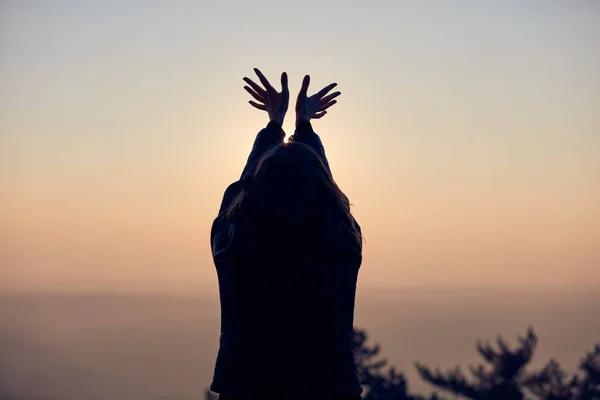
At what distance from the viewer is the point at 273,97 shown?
353cm

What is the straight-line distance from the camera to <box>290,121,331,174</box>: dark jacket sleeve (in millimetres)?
3207

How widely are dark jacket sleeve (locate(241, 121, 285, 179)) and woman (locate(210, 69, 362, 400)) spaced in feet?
1.80

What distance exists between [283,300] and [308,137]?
895mm

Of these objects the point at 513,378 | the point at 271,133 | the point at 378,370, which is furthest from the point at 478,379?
the point at 271,133

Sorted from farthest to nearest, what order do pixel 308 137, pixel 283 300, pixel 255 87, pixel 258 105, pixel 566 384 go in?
1. pixel 566 384
2. pixel 258 105
3. pixel 255 87
4. pixel 308 137
5. pixel 283 300

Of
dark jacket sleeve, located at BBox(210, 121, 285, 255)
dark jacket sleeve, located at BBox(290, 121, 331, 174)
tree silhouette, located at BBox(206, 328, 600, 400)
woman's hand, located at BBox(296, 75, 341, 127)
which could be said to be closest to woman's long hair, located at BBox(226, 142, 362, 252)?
dark jacket sleeve, located at BBox(210, 121, 285, 255)

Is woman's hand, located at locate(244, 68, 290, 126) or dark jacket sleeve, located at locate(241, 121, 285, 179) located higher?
woman's hand, located at locate(244, 68, 290, 126)

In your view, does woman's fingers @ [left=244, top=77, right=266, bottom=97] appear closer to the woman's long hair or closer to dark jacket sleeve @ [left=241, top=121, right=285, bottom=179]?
dark jacket sleeve @ [left=241, top=121, right=285, bottom=179]

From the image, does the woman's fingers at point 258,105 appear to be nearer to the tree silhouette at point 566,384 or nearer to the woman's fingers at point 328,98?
the woman's fingers at point 328,98

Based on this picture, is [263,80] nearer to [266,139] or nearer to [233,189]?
[266,139]

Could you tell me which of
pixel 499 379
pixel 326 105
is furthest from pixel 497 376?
pixel 326 105

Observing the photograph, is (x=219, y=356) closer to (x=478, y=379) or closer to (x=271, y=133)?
(x=271, y=133)

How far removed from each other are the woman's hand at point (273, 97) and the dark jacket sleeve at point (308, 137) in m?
0.14

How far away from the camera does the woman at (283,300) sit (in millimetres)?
2607
